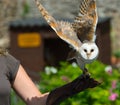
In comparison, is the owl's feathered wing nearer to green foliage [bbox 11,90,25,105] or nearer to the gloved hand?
the gloved hand

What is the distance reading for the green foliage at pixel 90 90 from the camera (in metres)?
6.16

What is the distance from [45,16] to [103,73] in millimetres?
3465

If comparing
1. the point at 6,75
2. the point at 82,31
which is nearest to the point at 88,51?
the point at 82,31

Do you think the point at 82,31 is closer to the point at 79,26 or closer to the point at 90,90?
the point at 79,26

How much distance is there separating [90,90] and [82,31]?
2.98 meters

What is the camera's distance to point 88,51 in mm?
3131

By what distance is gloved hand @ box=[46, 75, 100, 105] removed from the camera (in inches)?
138

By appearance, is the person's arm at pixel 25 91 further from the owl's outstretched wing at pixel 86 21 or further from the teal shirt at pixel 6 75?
the owl's outstretched wing at pixel 86 21

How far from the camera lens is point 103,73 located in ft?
22.1

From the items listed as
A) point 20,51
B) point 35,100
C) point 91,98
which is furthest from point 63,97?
point 20,51

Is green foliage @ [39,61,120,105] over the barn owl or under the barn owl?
under

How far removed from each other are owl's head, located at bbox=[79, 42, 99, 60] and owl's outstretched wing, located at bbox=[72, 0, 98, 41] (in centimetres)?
6

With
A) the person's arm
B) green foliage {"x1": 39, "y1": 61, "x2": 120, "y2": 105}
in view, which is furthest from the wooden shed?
the person's arm

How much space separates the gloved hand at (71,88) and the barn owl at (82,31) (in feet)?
0.34
